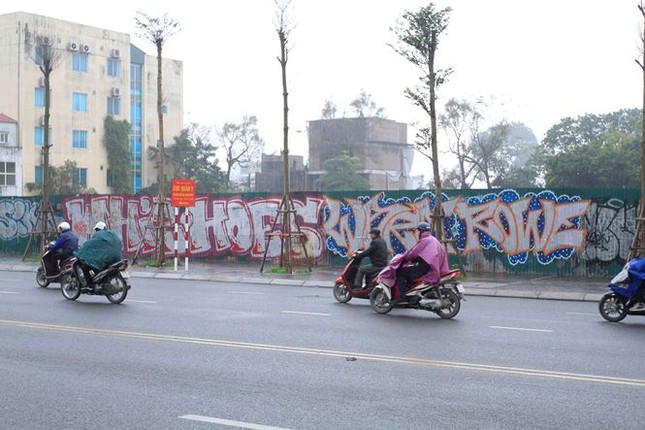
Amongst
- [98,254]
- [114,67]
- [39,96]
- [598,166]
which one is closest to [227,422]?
[98,254]

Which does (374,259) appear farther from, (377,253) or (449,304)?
(449,304)

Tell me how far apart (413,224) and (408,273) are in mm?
10844

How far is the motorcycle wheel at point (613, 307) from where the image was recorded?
14117 millimetres

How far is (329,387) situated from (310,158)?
78.8 metres

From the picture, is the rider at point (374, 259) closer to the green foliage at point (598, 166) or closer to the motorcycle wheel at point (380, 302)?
the motorcycle wheel at point (380, 302)

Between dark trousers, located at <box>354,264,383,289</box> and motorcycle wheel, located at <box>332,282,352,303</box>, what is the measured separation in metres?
0.52

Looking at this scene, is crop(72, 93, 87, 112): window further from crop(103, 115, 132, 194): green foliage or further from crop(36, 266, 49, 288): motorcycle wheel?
crop(36, 266, 49, 288): motorcycle wheel

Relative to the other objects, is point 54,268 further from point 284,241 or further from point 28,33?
point 28,33

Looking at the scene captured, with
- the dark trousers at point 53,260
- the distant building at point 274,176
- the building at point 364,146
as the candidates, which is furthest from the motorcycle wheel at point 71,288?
the building at point 364,146

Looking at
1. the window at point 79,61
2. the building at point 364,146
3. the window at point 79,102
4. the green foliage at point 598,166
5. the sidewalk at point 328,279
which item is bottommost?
the sidewalk at point 328,279

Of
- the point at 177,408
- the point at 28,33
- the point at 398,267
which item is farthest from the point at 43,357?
the point at 28,33

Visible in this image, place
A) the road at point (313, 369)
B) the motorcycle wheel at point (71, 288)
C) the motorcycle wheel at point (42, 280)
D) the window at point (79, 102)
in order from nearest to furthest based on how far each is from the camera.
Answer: the road at point (313, 369) → the motorcycle wheel at point (71, 288) → the motorcycle wheel at point (42, 280) → the window at point (79, 102)

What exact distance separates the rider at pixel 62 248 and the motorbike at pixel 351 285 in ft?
21.6

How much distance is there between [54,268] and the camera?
20359 millimetres
